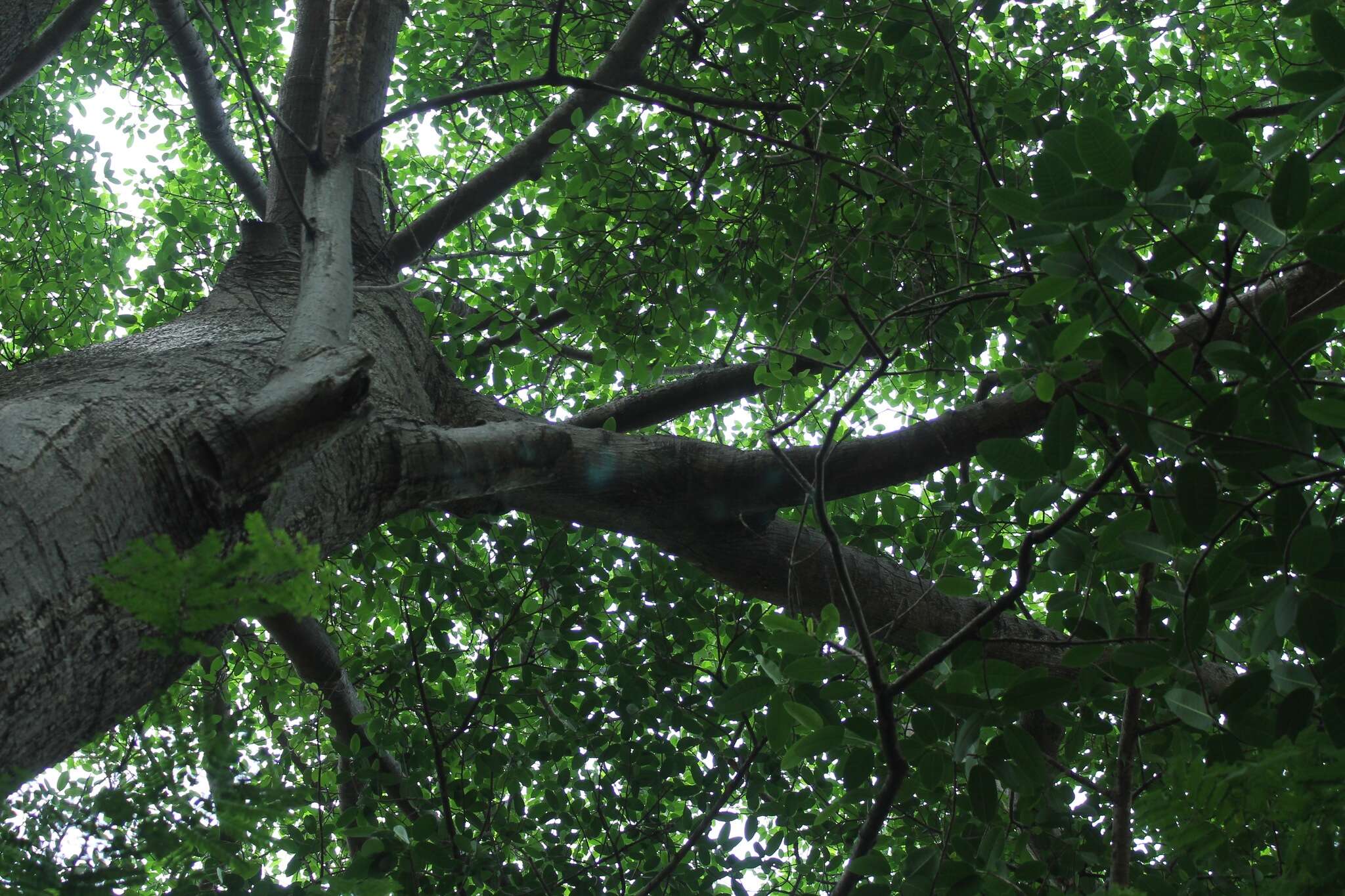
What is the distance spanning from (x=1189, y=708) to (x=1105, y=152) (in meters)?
0.92

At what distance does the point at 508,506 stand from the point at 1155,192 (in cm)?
214

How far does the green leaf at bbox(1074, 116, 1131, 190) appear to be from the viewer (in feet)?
4.45

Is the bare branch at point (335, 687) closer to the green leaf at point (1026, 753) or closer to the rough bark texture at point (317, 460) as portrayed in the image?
the rough bark texture at point (317, 460)

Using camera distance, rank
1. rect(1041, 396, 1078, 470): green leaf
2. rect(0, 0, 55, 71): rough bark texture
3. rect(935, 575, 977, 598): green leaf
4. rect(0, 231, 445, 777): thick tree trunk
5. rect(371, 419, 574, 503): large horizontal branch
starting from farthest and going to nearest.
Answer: rect(0, 0, 55, 71): rough bark texture, rect(371, 419, 574, 503): large horizontal branch, rect(935, 575, 977, 598): green leaf, rect(1041, 396, 1078, 470): green leaf, rect(0, 231, 445, 777): thick tree trunk

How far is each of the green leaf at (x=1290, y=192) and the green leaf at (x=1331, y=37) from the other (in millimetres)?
255

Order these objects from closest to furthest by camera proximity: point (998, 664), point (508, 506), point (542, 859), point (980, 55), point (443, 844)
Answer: point (998, 664), point (443, 844), point (508, 506), point (542, 859), point (980, 55)

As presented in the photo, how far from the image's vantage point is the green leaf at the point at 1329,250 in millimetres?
1306

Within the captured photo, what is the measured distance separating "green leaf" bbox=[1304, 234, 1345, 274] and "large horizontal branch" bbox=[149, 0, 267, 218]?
393cm

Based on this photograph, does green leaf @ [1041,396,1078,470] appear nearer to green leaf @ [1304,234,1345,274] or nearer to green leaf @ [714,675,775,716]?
green leaf @ [1304,234,1345,274]

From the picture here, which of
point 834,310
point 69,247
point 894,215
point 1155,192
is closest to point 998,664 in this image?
point 1155,192

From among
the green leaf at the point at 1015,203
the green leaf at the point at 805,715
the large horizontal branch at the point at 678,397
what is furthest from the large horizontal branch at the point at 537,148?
the green leaf at the point at 805,715

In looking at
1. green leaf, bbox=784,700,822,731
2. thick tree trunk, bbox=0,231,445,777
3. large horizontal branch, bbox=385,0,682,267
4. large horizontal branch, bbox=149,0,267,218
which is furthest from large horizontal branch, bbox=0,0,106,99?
green leaf, bbox=784,700,822,731

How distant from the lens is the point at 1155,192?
55.0 inches

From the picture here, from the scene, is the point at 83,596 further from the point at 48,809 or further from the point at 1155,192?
the point at 1155,192
